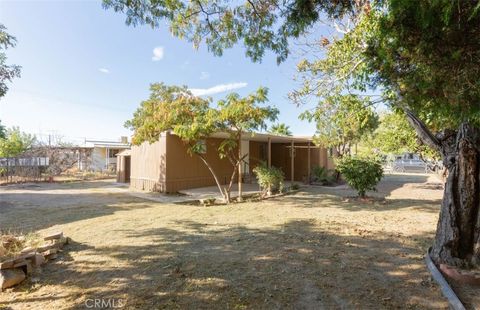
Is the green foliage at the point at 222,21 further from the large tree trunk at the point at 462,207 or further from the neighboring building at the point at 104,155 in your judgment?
the neighboring building at the point at 104,155

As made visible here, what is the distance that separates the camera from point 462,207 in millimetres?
3543

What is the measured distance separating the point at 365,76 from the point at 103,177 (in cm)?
2002

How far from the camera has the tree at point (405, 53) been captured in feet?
6.98

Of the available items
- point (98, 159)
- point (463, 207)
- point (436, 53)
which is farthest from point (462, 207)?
point (98, 159)

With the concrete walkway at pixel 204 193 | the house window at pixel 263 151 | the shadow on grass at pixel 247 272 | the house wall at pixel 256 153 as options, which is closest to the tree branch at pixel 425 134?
the shadow on grass at pixel 247 272

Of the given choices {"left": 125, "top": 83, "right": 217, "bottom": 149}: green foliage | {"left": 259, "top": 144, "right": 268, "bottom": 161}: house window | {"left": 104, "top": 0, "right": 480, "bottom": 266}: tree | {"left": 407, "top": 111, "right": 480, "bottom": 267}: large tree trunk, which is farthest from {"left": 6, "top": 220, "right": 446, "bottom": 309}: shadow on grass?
{"left": 259, "top": 144, "right": 268, "bottom": 161}: house window

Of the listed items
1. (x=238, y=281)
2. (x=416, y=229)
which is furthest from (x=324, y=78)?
(x=238, y=281)

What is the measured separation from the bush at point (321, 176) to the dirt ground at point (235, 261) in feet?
23.2

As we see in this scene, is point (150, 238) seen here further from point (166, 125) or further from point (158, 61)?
point (158, 61)

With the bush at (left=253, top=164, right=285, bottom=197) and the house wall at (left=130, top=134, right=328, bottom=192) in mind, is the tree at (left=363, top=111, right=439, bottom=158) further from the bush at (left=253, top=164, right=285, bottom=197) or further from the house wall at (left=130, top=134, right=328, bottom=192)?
the house wall at (left=130, top=134, right=328, bottom=192)

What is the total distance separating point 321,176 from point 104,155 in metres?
19.9

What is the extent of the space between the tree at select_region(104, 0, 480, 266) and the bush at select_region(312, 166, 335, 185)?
31.6 feet

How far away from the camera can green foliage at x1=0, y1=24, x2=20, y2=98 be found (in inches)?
156

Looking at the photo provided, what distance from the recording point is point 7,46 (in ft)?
13.1
